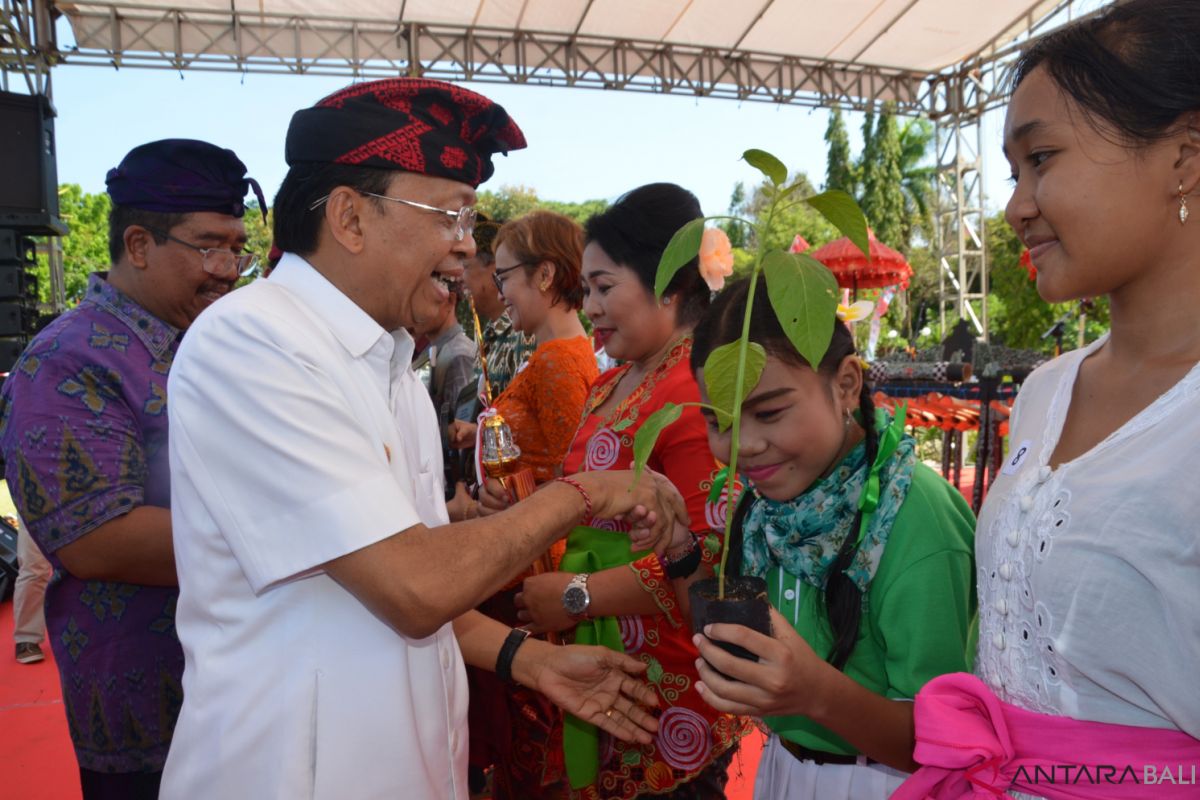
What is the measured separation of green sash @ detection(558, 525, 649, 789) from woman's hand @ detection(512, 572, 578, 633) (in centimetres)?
5

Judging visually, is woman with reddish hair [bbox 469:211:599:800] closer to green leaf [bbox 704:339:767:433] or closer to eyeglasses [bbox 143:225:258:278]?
eyeglasses [bbox 143:225:258:278]

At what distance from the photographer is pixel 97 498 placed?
1.68 metres

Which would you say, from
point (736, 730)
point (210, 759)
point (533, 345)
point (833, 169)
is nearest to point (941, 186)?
point (533, 345)

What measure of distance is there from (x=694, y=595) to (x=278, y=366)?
670mm

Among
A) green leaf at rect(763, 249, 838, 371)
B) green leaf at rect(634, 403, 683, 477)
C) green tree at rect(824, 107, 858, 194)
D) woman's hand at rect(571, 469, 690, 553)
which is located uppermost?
green tree at rect(824, 107, 858, 194)

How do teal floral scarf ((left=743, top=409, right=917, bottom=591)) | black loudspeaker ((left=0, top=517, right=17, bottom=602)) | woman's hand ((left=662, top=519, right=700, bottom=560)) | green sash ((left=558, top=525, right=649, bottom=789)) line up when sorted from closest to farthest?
teal floral scarf ((left=743, top=409, right=917, bottom=591))
woman's hand ((left=662, top=519, right=700, bottom=560))
green sash ((left=558, top=525, right=649, bottom=789))
black loudspeaker ((left=0, top=517, right=17, bottom=602))

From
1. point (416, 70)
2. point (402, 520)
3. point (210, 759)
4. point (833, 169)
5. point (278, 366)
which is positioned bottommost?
point (210, 759)

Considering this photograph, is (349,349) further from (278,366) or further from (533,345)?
(533,345)

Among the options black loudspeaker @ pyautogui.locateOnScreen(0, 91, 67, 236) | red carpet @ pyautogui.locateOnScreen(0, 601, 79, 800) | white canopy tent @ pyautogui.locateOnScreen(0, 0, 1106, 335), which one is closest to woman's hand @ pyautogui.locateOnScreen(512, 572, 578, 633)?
red carpet @ pyautogui.locateOnScreen(0, 601, 79, 800)

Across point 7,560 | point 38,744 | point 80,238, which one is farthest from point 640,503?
point 80,238

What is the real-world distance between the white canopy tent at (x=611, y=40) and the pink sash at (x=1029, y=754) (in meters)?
9.49

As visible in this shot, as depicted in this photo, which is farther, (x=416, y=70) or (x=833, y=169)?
(x=833, y=169)

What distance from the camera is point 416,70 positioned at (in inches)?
399

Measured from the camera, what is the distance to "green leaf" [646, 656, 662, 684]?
186 cm
